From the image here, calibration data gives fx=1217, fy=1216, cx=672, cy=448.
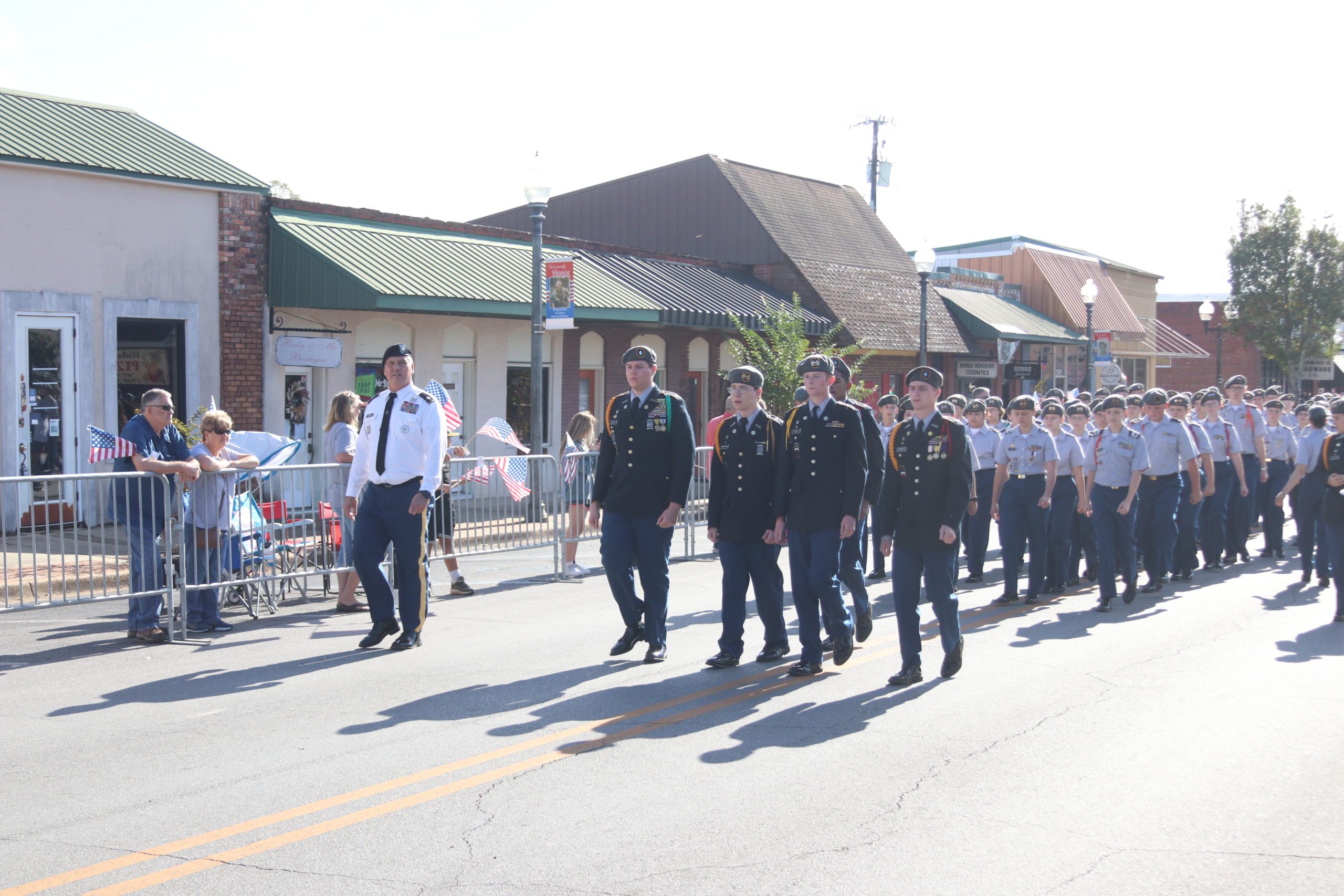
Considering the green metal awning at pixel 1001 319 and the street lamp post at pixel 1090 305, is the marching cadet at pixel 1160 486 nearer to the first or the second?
Result: the street lamp post at pixel 1090 305

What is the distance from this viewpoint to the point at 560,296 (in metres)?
16.0

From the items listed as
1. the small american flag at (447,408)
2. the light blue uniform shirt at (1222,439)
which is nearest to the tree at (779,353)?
the light blue uniform shirt at (1222,439)

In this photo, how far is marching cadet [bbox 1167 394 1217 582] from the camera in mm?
12727

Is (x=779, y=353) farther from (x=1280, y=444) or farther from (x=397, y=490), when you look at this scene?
(x=397, y=490)

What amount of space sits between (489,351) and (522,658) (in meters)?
12.6

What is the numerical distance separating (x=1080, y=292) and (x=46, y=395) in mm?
34631

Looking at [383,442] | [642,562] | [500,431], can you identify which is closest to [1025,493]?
[642,562]

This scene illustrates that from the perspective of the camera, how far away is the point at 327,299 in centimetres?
1689

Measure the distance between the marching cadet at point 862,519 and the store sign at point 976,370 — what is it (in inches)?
1065

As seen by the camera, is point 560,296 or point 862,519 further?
point 560,296

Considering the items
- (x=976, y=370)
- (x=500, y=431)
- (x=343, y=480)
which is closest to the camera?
(x=343, y=480)

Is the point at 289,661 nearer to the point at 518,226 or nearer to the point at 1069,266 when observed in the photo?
the point at 518,226

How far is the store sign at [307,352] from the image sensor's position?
17297mm

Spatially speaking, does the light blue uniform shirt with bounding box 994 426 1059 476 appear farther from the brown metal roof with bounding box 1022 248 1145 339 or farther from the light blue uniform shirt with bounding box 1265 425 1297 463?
the brown metal roof with bounding box 1022 248 1145 339
